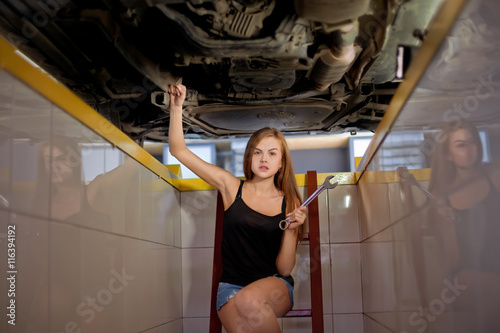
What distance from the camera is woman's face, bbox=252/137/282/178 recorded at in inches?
101

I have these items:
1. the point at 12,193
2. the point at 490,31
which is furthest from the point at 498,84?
the point at 12,193

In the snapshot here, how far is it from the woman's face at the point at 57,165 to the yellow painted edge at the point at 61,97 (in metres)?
0.16

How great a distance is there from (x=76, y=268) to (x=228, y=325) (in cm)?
98

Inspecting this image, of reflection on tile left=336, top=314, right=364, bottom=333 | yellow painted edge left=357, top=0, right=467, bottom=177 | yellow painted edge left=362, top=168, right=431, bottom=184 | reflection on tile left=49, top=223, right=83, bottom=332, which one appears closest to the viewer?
yellow painted edge left=357, top=0, right=467, bottom=177

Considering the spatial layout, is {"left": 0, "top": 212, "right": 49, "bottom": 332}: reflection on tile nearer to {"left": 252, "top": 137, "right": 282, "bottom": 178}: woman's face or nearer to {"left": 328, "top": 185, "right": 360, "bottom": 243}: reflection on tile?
{"left": 252, "top": 137, "right": 282, "bottom": 178}: woman's face

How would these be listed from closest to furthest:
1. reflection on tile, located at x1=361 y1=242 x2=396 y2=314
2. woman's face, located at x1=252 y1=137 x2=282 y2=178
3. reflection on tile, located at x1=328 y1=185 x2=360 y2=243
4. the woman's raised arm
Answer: reflection on tile, located at x1=361 y1=242 x2=396 y2=314, the woman's raised arm, woman's face, located at x1=252 y1=137 x2=282 y2=178, reflection on tile, located at x1=328 y1=185 x2=360 y2=243

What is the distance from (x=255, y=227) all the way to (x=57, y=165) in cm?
119

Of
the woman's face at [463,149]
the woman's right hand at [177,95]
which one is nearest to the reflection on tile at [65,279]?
the woman's right hand at [177,95]

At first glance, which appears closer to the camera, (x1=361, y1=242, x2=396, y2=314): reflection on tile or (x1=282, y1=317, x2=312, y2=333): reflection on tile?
(x1=361, y1=242, x2=396, y2=314): reflection on tile

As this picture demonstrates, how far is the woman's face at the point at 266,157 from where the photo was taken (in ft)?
8.43

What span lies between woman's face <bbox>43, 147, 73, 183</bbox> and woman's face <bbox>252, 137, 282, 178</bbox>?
3.89 feet

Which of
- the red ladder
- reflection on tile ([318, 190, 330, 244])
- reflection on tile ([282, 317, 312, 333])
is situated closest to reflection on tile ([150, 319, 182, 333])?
the red ladder

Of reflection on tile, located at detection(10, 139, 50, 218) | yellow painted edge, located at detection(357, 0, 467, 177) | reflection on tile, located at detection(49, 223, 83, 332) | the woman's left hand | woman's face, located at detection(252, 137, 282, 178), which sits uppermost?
yellow painted edge, located at detection(357, 0, 467, 177)

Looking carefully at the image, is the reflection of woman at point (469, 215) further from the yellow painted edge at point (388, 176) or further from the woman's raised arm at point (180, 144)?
the woman's raised arm at point (180, 144)
